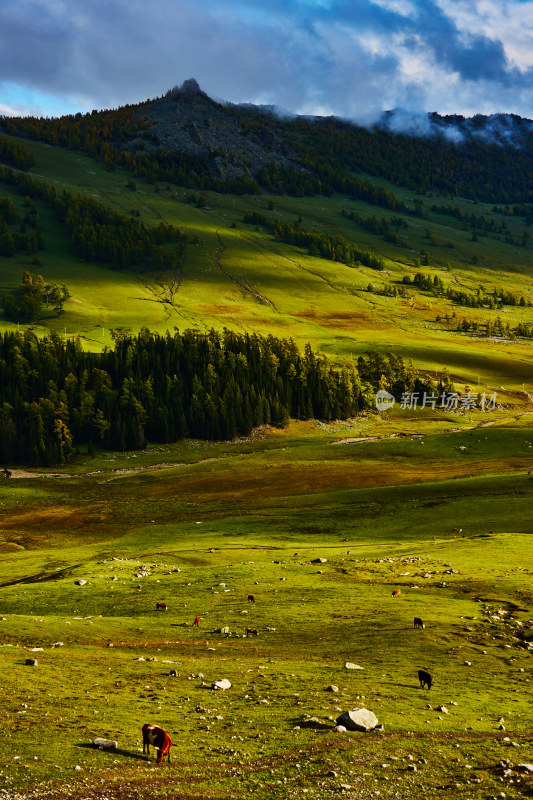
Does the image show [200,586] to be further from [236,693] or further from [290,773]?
[290,773]

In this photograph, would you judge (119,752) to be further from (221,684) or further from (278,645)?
(278,645)

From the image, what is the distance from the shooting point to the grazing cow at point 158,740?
708 inches

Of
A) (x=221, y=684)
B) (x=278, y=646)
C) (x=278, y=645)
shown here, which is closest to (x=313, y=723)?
(x=221, y=684)

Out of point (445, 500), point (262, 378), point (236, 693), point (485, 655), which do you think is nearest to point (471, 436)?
point (445, 500)

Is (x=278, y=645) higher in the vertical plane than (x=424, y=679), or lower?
lower

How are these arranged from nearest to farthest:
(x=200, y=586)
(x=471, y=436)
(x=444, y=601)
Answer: (x=444, y=601) < (x=200, y=586) < (x=471, y=436)

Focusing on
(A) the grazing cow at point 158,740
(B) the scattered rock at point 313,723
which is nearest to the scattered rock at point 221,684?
(B) the scattered rock at point 313,723

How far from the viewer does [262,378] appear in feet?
648

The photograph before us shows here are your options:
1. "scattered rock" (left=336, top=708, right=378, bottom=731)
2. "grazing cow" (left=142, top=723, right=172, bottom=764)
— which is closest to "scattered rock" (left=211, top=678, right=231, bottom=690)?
"scattered rock" (left=336, top=708, right=378, bottom=731)

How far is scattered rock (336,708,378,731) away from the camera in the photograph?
2084 centimetres

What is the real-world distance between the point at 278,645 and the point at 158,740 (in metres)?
15.6

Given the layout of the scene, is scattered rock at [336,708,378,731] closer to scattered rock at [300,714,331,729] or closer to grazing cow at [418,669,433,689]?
scattered rock at [300,714,331,729]

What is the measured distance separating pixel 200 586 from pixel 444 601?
57.1 feet

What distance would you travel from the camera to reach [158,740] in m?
18.1
